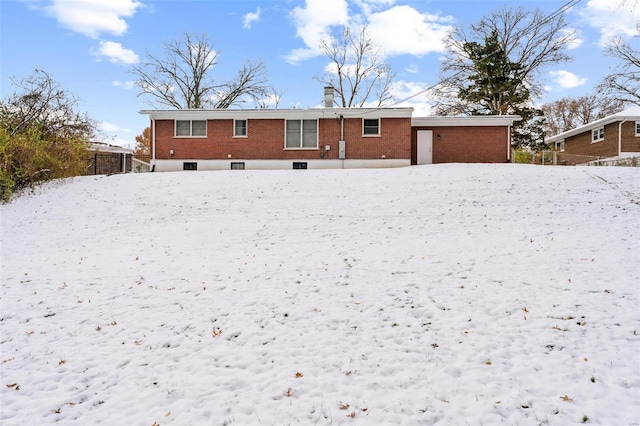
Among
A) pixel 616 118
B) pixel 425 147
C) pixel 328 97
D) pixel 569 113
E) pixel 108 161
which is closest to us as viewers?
pixel 425 147

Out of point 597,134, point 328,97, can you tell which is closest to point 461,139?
point 328,97

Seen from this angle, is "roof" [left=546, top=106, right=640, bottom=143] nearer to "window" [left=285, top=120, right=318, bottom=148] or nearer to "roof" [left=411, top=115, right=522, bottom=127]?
"roof" [left=411, top=115, right=522, bottom=127]

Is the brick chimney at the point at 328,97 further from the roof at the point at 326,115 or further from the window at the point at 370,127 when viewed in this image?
the window at the point at 370,127

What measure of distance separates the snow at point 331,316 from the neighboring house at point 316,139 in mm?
9154

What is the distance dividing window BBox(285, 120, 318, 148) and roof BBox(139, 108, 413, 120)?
32cm

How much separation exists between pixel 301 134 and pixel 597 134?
2256cm

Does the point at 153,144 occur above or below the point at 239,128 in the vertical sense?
below

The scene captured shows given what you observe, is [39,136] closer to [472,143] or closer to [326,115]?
[326,115]

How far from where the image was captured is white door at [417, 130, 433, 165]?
20516 millimetres

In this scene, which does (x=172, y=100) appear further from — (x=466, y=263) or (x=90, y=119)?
(x=466, y=263)

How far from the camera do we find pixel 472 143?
2038 centimetres

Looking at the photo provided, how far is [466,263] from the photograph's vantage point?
22.9 feet

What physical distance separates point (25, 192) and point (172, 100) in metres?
21.2

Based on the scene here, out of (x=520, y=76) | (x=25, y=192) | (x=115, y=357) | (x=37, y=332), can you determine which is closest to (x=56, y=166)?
(x=25, y=192)
